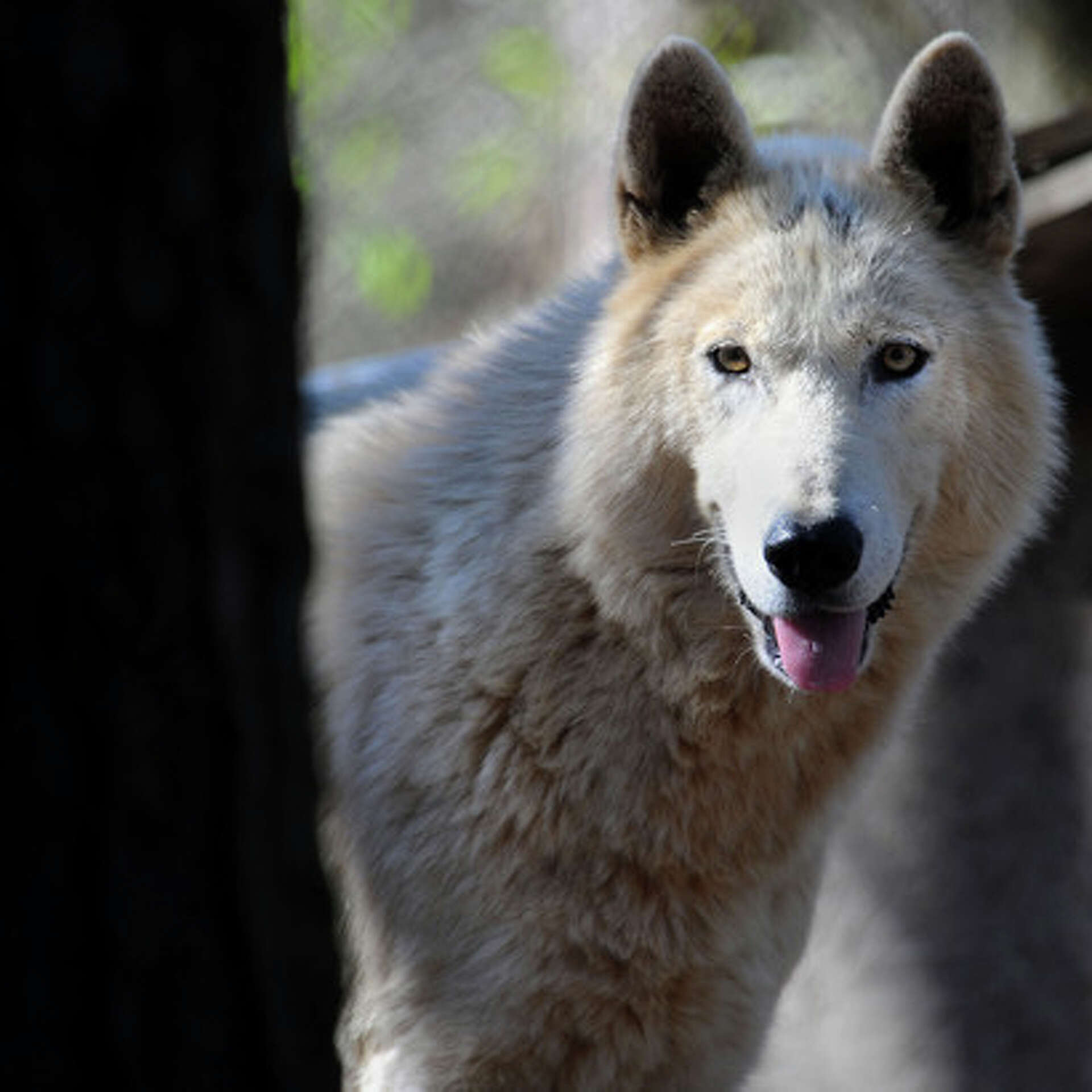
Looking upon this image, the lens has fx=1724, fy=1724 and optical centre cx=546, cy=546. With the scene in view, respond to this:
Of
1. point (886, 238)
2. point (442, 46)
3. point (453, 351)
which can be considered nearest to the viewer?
point (886, 238)

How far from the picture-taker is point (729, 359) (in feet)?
11.0

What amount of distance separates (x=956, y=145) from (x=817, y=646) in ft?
3.72

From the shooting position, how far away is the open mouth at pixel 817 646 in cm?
321

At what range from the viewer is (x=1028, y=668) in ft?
19.0

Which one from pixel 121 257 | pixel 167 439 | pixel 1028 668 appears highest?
pixel 121 257

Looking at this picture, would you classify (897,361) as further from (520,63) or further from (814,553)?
(520,63)

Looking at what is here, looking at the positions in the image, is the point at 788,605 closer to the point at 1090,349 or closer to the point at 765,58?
the point at 1090,349

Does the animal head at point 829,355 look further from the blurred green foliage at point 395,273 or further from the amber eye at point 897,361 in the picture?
the blurred green foliage at point 395,273

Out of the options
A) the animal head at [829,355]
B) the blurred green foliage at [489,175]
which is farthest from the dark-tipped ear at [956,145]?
the blurred green foliage at [489,175]

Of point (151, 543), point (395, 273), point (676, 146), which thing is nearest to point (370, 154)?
point (395, 273)

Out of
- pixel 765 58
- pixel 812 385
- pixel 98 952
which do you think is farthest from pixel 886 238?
pixel 765 58

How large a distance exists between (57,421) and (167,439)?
11 cm

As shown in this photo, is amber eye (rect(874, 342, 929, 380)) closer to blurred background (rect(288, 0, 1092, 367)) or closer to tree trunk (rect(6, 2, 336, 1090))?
blurred background (rect(288, 0, 1092, 367))

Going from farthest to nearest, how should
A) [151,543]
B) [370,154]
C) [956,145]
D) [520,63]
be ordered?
[370,154] < [520,63] < [956,145] < [151,543]
